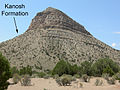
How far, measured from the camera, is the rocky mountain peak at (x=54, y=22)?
103 m

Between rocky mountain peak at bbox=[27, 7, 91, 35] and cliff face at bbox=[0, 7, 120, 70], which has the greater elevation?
rocky mountain peak at bbox=[27, 7, 91, 35]

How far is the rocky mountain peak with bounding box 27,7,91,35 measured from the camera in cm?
10338

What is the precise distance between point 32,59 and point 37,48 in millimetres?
8055

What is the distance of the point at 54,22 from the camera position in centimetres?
10712

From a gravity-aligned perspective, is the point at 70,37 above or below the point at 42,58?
above

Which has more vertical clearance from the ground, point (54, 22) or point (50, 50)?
point (54, 22)

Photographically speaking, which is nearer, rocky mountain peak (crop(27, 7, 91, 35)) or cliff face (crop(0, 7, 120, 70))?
cliff face (crop(0, 7, 120, 70))

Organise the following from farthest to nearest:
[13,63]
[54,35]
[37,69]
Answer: [54,35] → [13,63] → [37,69]

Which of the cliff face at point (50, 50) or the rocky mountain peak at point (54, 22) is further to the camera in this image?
the rocky mountain peak at point (54, 22)

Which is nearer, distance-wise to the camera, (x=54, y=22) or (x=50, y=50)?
(x=50, y=50)

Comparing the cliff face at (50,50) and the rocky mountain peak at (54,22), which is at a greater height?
the rocky mountain peak at (54,22)

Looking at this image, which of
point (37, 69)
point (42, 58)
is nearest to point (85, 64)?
point (37, 69)

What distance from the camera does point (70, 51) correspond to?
75.1 metres

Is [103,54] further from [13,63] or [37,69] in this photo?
[13,63]
